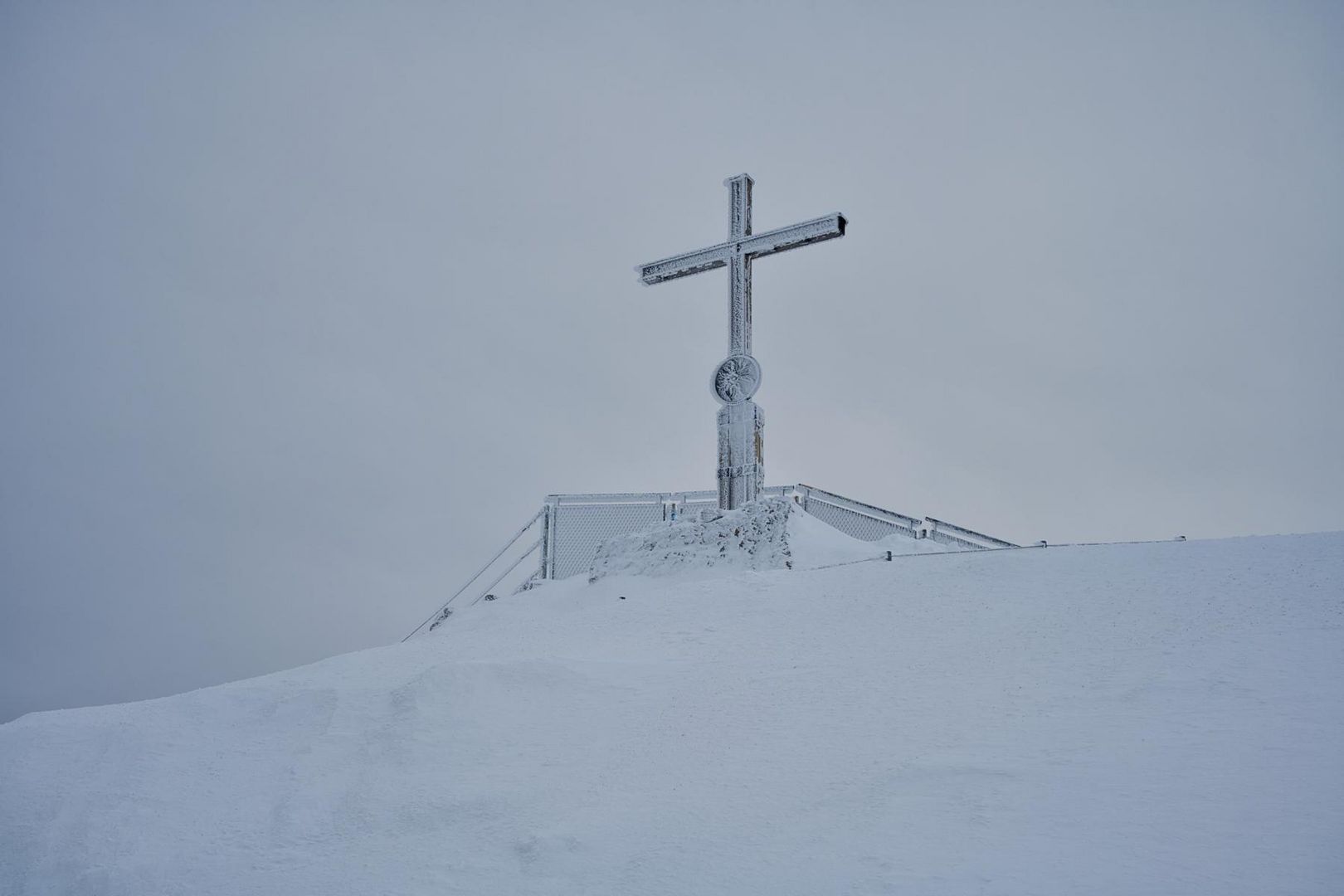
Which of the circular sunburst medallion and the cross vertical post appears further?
the cross vertical post

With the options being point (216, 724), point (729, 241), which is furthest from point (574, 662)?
point (729, 241)

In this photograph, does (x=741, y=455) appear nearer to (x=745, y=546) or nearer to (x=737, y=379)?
(x=737, y=379)

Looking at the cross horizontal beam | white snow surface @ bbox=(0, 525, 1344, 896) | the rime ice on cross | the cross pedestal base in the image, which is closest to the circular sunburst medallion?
the rime ice on cross

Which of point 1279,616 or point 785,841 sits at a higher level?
point 1279,616

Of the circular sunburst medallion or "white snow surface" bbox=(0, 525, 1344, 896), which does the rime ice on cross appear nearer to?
the circular sunburst medallion

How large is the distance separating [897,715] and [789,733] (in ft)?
3.05

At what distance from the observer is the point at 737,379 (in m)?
17.3

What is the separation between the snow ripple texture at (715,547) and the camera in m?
14.4

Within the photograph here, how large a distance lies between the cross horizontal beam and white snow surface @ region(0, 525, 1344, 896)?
768 cm

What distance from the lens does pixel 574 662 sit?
10047 mm

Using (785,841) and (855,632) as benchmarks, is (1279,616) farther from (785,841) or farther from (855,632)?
(785,841)

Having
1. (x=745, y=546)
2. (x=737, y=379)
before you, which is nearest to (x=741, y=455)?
(x=737, y=379)

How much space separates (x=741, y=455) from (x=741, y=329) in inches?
101

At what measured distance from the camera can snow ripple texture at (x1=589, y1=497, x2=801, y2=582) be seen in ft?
47.1
